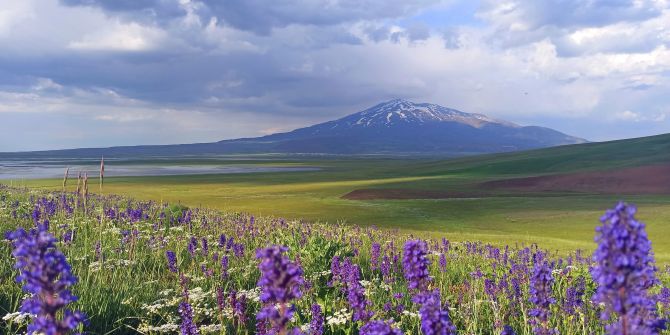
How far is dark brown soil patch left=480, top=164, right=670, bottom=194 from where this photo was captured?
2055 inches

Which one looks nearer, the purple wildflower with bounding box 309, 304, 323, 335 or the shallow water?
the purple wildflower with bounding box 309, 304, 323, 335

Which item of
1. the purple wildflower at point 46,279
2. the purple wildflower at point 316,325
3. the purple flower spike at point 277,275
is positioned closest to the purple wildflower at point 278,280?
the purple flower spike at point 277,275

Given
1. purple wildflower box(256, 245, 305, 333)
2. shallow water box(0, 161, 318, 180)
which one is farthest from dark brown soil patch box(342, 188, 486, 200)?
shallow water box(0, 161, 318, 180)

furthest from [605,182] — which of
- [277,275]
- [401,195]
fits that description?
[277,275]

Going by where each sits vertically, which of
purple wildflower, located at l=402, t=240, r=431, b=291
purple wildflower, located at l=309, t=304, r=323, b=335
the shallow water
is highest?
purple wildflower, located at l=402, t=240, r=431, b=291

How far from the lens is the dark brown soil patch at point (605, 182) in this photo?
52.2 m

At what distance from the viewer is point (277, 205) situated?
41.9 meters

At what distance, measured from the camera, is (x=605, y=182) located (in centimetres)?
5850

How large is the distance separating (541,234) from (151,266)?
66.6 feet

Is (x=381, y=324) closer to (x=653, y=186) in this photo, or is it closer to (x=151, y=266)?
(x=151, y=266)

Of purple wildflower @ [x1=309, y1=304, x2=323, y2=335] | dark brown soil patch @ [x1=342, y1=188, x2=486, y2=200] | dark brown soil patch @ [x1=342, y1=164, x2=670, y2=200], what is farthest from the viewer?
dark brown soil patch @ [x1=342, y1=164, x2=670, y2=200]

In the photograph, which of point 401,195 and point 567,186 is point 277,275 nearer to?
point 401,195

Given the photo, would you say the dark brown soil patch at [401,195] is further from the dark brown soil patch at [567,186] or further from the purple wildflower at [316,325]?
the purple wildflower at [316,325]

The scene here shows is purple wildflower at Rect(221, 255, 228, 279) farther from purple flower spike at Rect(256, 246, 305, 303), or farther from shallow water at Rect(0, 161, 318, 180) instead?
shallow water at Rect(0, 161, 318, 180)
